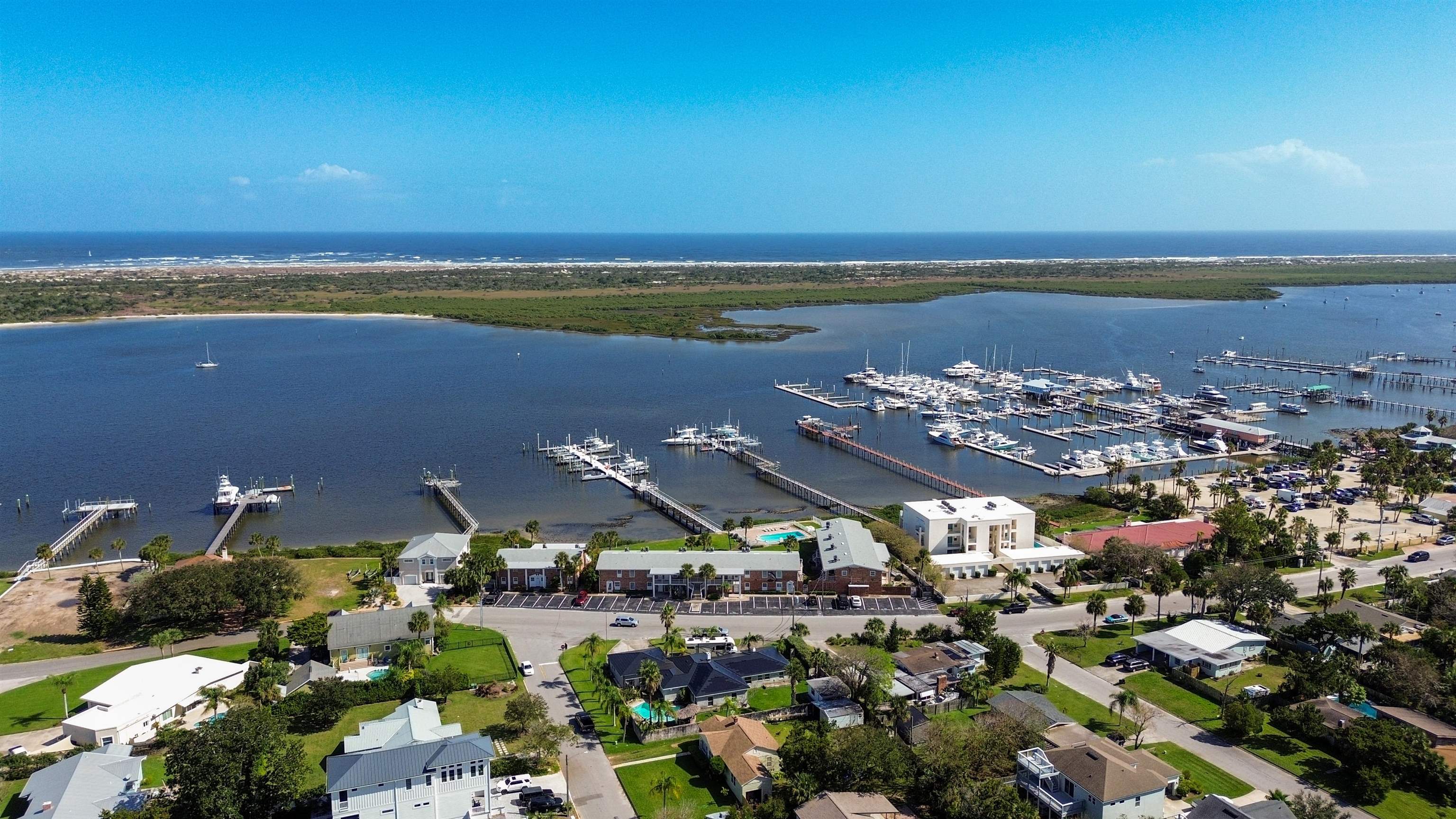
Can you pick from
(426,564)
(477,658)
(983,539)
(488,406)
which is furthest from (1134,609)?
(488,406)

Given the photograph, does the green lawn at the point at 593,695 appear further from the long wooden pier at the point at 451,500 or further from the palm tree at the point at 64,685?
the palm tree at the point at 64,685

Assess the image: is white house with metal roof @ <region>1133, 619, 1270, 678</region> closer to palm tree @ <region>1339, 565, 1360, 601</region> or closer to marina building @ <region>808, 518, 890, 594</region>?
palm tree @ <region>1339, 565, 1360, 601</region>

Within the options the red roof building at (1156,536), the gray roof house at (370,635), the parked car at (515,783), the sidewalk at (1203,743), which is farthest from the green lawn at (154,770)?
the red roof building at (1156,536)

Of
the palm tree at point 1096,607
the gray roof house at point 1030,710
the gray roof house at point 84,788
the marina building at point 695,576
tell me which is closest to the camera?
the gray roof house at point 84,788

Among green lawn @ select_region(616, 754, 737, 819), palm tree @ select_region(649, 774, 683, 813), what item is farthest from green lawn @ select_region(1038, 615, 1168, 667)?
palm tree @ select_region(649, 774, 683, 813)

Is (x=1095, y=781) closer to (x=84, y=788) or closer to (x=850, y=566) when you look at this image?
(x=850, y=566)
